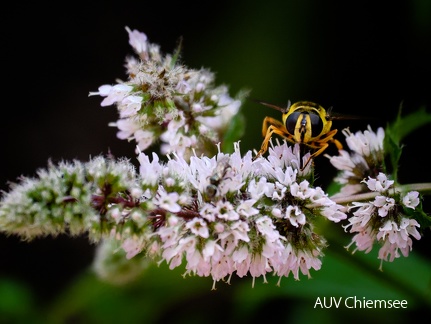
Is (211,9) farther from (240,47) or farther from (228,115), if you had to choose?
(228,115)

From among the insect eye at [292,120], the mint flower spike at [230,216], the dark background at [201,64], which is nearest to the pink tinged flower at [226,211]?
the mint flower spike at [230,216]

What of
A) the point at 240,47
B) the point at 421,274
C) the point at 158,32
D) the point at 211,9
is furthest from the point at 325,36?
the point at 421,274

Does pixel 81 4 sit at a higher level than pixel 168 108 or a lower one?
higher

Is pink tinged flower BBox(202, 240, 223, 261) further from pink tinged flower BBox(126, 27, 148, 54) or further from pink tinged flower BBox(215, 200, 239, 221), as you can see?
pink tinged flower BBox(126, 27, 148, 54)

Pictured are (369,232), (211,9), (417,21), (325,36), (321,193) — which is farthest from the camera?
(211,9)

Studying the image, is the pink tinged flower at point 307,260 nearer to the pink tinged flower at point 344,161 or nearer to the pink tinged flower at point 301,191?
the pink tinged flower at point 301,191

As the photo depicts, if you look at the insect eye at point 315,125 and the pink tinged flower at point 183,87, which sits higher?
the pink tinged flower at point 183,87
